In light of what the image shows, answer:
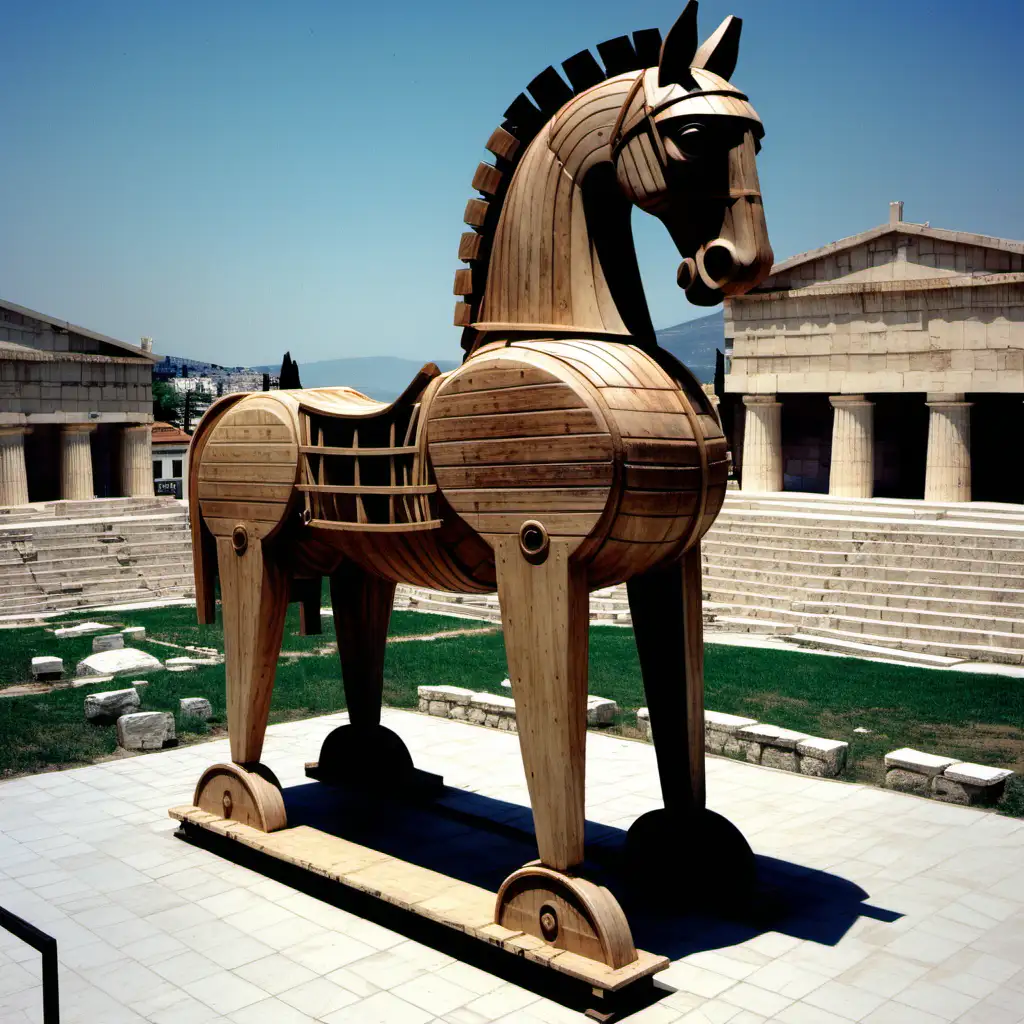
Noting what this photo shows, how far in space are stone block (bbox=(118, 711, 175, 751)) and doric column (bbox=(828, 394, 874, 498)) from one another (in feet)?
63.2

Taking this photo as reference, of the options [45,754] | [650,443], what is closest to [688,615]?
[650,443]

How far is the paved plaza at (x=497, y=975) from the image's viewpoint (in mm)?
6770

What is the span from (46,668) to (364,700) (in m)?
7.59

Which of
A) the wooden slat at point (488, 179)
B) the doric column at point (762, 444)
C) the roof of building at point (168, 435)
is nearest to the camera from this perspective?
the wooden slat at point (488, 179)

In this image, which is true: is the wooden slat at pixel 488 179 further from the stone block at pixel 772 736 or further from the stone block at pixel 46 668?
the stone block at pixel 46 668

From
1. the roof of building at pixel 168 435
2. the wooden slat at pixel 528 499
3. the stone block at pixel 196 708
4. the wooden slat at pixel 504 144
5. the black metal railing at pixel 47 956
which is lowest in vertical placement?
the stone block at pixel 196 708

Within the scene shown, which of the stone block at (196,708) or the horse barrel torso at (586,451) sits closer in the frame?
the horse barrel torso at (586,451)

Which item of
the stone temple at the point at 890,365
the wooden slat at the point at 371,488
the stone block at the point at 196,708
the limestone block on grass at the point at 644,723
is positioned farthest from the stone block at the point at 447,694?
the stone temple at the point at 890,365

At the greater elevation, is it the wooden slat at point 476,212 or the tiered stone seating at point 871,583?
the wooden slat at point 476,212

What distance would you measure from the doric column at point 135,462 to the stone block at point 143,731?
24940mm

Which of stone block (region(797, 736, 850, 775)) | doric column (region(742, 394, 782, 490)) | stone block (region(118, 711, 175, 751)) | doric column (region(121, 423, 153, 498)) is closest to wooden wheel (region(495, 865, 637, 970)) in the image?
stone block (region(797, 736, 850, 775))

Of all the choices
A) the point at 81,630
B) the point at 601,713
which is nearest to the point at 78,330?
the point at 81,630

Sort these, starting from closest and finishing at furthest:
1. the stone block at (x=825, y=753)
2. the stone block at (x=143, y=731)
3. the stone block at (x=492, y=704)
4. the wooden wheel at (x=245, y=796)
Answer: the wooden wheel at (x=245, y=796) → the stone block at (x=825, y=753) → the stone block at (x=143, y=731) → the stone block at (x=492, y=704)

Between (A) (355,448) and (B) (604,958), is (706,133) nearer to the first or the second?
(A) (355,448)
